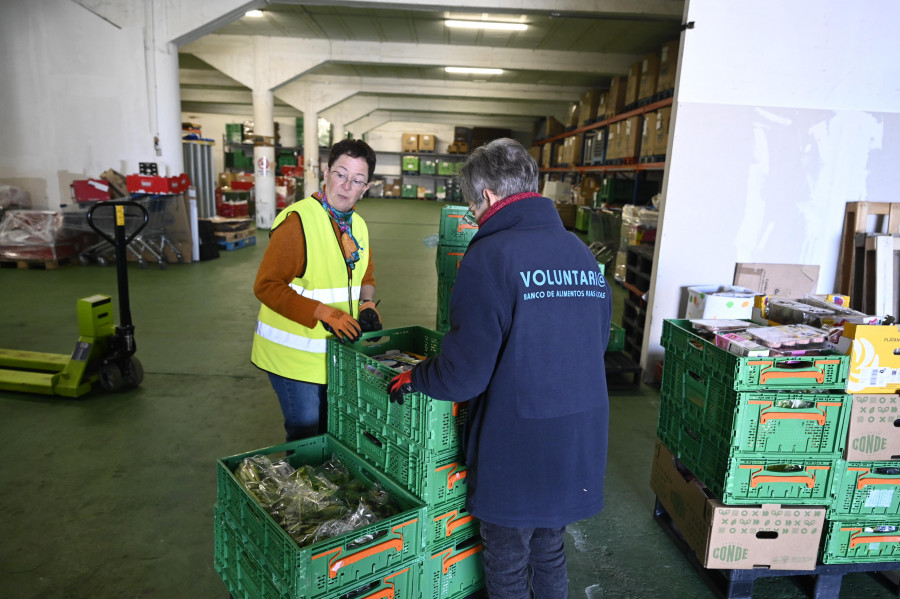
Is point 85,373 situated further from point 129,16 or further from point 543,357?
point 129,16

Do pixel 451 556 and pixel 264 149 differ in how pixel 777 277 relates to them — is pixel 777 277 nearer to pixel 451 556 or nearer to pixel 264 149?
pixel 451 556

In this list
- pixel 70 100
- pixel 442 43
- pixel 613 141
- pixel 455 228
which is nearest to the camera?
pixel 455 228

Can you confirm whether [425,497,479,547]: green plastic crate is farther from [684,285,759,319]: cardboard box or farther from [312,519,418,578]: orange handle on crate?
[684,285,759,319]: cardboard box

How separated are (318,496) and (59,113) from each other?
9.65 metres

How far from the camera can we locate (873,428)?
233 centimetres

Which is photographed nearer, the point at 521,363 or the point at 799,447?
the point at 521,363

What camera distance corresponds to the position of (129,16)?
8.51 m

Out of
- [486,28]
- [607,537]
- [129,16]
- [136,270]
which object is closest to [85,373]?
[607,537]

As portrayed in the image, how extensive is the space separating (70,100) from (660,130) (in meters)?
9.01

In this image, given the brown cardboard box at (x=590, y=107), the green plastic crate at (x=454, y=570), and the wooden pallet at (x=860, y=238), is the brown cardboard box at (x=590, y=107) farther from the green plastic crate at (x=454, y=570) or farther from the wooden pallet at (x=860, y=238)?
the green plastic crate at (x=454, y=570)

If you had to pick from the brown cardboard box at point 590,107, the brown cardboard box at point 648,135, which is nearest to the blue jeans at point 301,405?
the brown cardboard box at point 648,135

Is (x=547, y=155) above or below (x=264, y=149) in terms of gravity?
above

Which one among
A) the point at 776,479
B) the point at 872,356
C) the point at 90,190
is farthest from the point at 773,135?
the point at 90,190

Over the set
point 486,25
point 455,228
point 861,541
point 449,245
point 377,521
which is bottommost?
point 861,541
